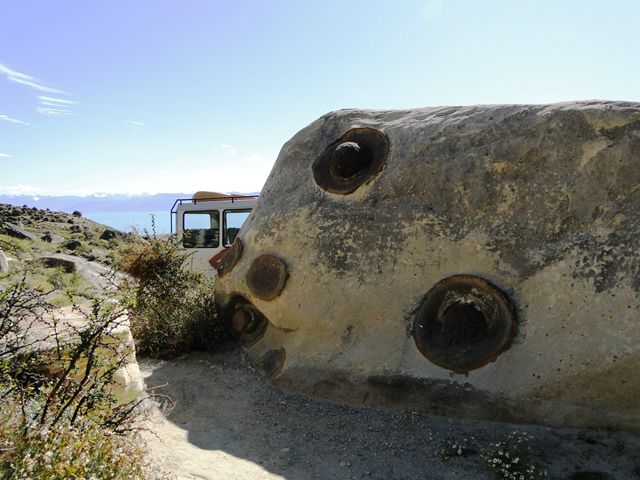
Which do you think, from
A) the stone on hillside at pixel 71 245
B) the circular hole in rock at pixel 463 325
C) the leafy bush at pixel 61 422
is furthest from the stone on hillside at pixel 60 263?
the circular hole in rock at pixel 463 325

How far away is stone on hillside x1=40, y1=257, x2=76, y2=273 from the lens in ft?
58.2

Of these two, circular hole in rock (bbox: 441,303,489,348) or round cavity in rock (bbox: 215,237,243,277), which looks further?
round cavity in rock (bbox: 215,237,243,277)

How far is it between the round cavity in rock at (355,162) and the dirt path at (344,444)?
2.41 metres

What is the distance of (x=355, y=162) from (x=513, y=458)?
3372mm

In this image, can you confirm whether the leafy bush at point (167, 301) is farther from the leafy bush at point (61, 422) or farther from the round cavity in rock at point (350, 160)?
the round cavity in rock at point (350, 160)

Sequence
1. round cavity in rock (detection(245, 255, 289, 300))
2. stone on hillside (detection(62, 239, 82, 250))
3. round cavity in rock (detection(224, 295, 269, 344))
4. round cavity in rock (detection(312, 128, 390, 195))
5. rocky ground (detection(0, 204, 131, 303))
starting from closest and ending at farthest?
round cavity in rock (detection(312, 128, 390, 195)) → round cavity in rock (detection(245, 255, 289, 300)) → round cavity in rock (detection(224, 295, 269, 344)) → rocky ground (detection(0, 204, 131, 303)) → stone on hillside (detection(62, 239, 82, 250))

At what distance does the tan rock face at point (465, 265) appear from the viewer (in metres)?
4.43

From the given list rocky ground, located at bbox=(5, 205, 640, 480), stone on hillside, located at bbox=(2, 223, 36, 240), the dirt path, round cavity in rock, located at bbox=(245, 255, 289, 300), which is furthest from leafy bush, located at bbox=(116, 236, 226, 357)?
stone on hillside, located at bbox=(2, 223, 36, 240)

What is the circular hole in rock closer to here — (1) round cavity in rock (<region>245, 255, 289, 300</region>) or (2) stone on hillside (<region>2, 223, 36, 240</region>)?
(1) round cavity in rock (<region>245, 255, 289, 300</region>)

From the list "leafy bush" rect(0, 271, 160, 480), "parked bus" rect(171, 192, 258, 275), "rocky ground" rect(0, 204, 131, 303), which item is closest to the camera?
"leafy bush" rect(0, 271, 160, 480)

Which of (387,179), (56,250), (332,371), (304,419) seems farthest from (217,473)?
(56,250)

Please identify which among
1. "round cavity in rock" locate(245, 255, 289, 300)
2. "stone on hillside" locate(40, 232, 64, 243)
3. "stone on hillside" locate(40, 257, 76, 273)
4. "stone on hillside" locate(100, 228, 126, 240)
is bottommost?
"stone on hillside" locate(100, 228, 126, 240)

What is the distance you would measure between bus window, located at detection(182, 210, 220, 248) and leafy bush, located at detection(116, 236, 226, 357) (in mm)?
2317

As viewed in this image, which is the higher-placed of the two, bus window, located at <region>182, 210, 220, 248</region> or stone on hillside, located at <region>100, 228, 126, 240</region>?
bus window, located at <region>182, 210, 220, 248</region>
